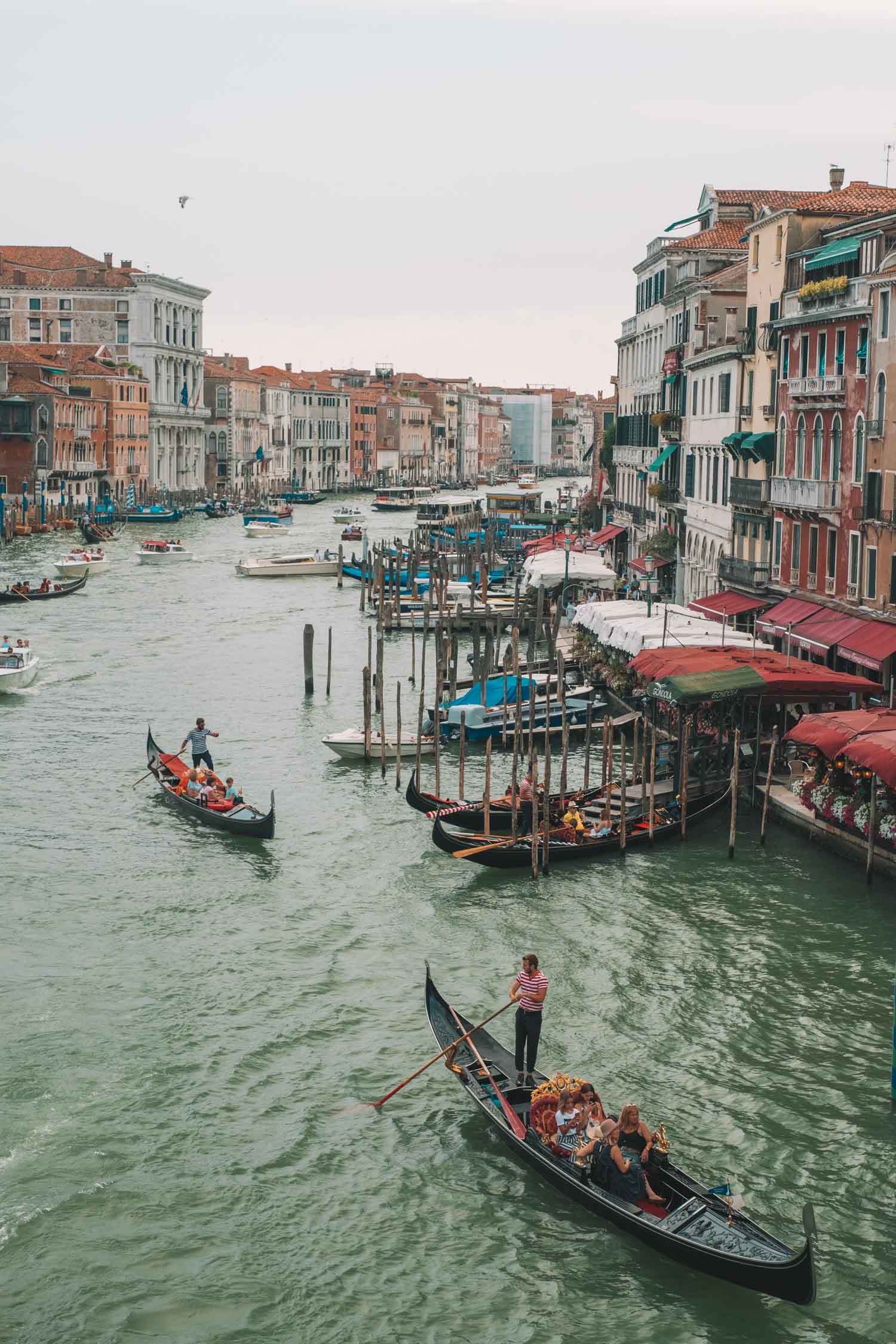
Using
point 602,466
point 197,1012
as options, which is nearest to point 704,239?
point 602,466

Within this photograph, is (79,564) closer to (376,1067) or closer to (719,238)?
(719,238)

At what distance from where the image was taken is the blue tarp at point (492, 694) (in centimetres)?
2686

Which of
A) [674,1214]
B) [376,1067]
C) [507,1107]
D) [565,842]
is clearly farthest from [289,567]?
[674,1214]

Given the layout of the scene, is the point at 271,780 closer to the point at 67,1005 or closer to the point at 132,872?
the point at 132,872

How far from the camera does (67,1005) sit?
14.6 m

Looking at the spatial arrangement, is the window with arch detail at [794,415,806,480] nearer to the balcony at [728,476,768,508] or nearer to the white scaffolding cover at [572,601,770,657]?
the balcony at [728,476,768,508]

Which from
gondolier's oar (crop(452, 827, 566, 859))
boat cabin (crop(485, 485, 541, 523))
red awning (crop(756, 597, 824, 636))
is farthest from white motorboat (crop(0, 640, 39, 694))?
boat cabin (crop(485, 485, 541, 523))

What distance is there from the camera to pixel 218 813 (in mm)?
20281

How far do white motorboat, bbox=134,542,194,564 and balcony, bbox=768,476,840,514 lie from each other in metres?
33.4

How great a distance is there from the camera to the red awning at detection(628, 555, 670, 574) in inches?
1577

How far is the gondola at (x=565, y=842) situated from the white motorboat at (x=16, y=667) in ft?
44.4

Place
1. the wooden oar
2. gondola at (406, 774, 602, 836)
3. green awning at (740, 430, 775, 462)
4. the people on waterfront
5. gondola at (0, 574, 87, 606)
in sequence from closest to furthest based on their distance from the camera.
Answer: the wooden oar
gondola at (406, 774, 602, 836)
the people on waterfront
green awning at (740, 430, 775, 462)
gondola at (0, 574, 87, 606)

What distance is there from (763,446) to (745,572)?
7.48 ft

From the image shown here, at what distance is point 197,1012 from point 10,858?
5568 millimetres
